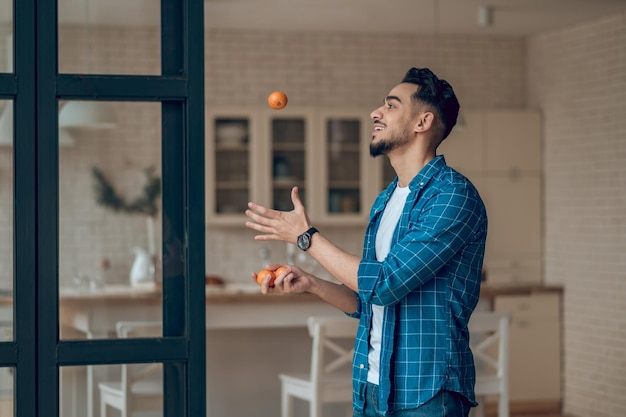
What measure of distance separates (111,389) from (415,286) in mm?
729

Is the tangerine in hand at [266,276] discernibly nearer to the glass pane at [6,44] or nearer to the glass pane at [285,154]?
the glass pane at [6,44]

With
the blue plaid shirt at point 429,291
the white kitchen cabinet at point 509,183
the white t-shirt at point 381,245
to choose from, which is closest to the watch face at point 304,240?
the blue plaid shirt at point 429,291

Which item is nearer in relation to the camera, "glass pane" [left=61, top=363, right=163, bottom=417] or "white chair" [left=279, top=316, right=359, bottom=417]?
"glass pane" [left=61, top=363, right=163, bottom=417]

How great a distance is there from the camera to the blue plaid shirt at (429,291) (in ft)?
7.21

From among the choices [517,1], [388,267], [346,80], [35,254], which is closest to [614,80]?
[517,1]

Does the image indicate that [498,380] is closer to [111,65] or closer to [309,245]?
[309,245]

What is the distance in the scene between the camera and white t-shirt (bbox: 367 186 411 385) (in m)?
2.35

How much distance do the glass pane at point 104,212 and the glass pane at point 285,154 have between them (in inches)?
Answer: 192

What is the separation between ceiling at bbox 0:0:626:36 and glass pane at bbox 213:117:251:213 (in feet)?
2.52

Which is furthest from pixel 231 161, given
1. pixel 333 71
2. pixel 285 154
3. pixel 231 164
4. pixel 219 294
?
pixel 219 294

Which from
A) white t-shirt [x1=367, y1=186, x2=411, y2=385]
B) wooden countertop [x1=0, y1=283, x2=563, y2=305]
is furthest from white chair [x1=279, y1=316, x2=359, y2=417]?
white t-shirt [x1=367, y1=186, x2=411, y2=385]

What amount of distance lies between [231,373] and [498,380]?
147cm

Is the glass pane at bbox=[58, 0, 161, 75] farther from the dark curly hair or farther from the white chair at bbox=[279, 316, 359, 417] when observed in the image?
the white chair at bbox=[279, 316, 359, 417]

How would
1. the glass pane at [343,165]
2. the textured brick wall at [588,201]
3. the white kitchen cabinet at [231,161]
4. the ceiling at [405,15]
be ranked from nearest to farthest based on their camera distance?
the ceiling at [405,15] < the textured brick wall at [588,201] < the white kitchen cabinet at [231,161] < the glass pane at [343,165]
